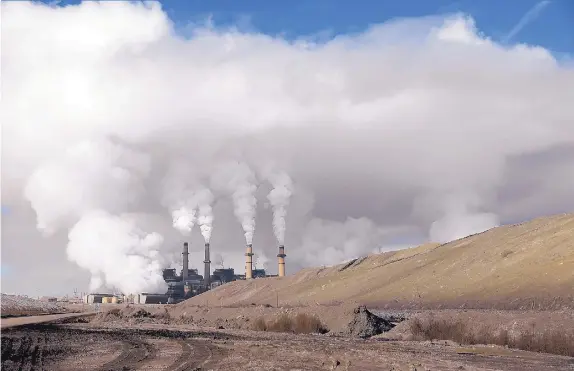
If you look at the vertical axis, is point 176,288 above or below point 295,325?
above

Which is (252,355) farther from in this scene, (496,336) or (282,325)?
(282,325)

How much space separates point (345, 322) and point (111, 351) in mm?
29929

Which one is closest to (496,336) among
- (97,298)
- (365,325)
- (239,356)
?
(365,325)

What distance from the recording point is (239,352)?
1415 inches

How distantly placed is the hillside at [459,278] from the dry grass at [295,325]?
3828 centimetres

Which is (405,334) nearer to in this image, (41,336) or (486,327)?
(486,327)

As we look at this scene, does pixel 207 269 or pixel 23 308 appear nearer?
pixel 23 308

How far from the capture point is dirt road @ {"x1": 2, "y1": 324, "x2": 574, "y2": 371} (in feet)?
97.8

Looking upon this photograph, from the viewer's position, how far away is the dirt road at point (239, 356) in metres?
29.8

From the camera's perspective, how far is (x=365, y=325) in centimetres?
6009

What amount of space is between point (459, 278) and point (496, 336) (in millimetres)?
69073

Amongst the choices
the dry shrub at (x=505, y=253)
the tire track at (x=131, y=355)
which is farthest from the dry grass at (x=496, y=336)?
the dry shrub at (x=505, y=253)

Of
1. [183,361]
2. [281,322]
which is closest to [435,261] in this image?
Result: [281,322]

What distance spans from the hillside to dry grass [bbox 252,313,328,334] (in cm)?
A: 3828
